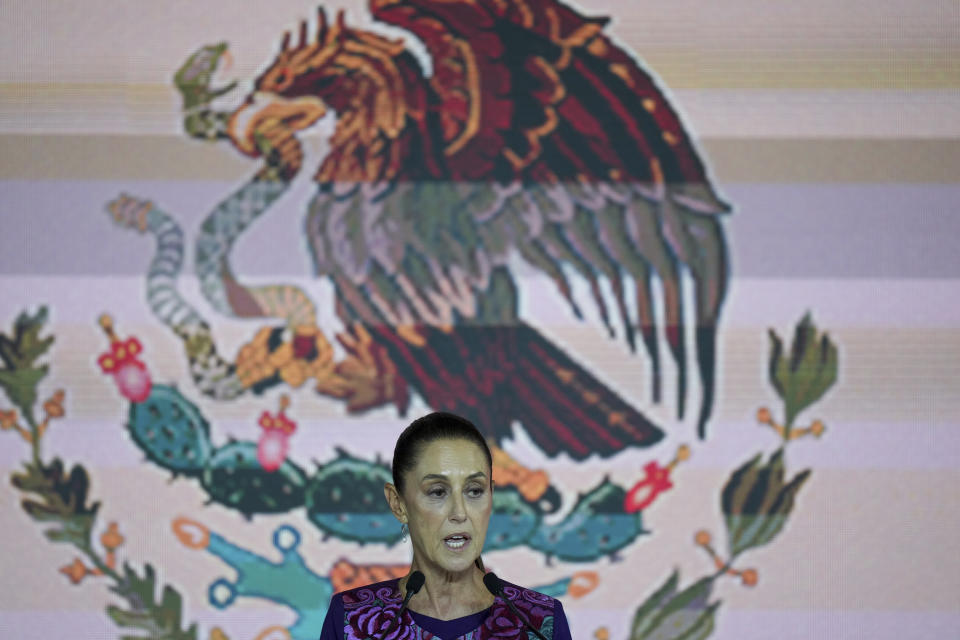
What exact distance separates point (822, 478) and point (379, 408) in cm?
113

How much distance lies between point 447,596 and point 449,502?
16 cm

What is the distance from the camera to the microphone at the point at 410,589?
66.8 inches

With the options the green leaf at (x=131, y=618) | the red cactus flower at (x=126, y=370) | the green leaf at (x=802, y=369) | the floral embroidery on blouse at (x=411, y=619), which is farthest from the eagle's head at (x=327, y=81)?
the floral embroidery on blouse at (x=411, y=619)

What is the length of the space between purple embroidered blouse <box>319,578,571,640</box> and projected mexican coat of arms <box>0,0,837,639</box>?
3.55ft

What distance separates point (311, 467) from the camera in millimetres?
2863

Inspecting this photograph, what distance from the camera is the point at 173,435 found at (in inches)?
112

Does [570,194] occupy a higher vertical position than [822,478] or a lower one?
higher

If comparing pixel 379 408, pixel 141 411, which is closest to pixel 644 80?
pixel 379 408

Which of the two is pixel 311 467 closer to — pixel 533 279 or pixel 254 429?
pixel 254 429

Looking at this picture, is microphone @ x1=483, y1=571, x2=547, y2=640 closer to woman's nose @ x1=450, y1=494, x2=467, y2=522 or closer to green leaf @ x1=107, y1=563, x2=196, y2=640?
woman's nose @ x1=450, y1=494, x2=467, y2=522

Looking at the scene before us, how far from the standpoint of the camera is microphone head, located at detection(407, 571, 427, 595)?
170 centimetres

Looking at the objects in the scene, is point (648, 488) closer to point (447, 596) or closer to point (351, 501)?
point (351, 501)

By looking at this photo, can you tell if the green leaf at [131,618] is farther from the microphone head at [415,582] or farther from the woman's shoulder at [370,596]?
the microphone head at [415,582]

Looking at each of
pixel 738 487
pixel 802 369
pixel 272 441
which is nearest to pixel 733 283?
pixel 802 369
